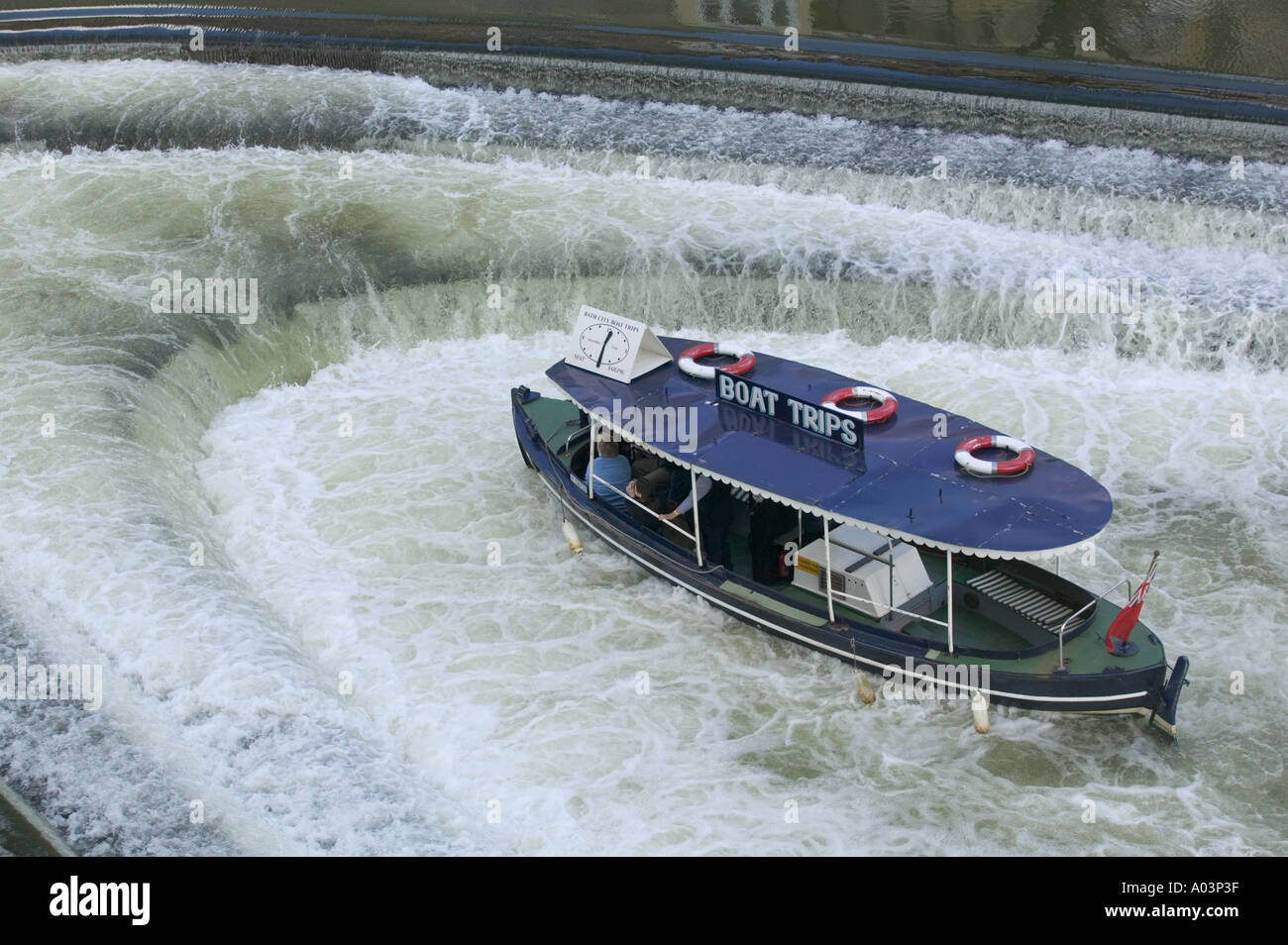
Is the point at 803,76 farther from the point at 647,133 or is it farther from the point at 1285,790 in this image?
the point at 1285,790

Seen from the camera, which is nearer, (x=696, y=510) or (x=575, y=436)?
(x=696, y=510)

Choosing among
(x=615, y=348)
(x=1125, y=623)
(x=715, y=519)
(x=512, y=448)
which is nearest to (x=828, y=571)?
(x=715, y=519)

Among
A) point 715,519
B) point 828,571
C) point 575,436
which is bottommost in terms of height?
point 828,571

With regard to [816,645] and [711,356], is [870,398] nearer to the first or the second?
[711,356]

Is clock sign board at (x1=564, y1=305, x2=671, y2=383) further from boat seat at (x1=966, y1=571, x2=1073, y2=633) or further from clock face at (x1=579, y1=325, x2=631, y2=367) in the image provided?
boat seat at (x1=966, y1=571, x2=1073, y2=633)

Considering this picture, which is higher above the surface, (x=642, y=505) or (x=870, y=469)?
(x=870, y=469)

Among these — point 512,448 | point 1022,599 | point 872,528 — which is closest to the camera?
point 872,528

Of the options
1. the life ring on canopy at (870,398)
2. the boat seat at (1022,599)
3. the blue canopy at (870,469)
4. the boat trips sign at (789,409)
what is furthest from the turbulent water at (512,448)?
the life ring on canopy at (870,398)

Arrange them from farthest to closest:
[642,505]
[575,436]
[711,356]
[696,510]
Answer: [575,436] < [711,356] < [642,505] < [696,510]

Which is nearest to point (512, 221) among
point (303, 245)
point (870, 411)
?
point (303, 245)
